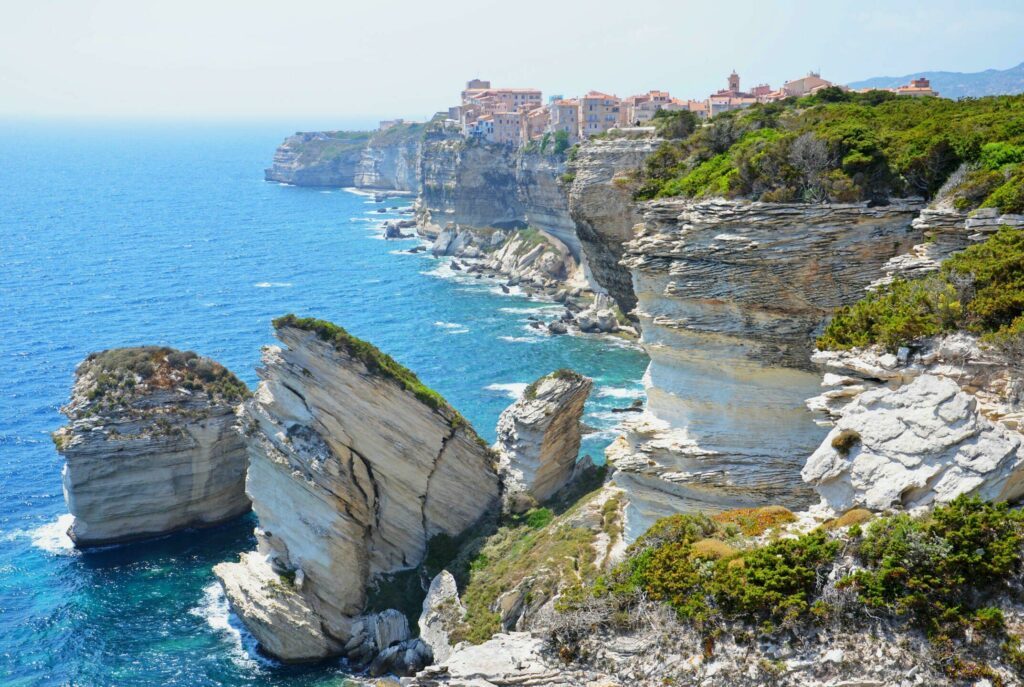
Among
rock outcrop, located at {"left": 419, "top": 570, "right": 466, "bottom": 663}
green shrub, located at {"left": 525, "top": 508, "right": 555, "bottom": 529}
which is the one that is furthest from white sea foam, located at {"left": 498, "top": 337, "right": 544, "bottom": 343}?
rock outcrop, located at {"left": 419, "top": 570, "right": 466, "bottom": 663}

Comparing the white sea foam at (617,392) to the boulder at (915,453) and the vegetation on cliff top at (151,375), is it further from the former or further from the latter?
the boulder at (915,453)

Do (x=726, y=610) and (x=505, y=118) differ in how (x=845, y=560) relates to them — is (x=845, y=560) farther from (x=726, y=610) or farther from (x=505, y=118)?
(x=505, y=118)

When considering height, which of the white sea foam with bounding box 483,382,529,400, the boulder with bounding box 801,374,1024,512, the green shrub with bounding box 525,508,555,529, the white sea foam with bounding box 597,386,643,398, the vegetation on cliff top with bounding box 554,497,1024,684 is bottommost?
the white sea foam with bounding box 597,386,643,398

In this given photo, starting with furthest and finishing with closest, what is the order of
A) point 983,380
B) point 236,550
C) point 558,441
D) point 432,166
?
point 432,166
point 236,550
point 558,441
point 983,380

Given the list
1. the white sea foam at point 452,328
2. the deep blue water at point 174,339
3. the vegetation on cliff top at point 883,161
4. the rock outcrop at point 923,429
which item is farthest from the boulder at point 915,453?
the white sea foam at point 452,328

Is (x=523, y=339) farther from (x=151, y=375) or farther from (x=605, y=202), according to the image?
(x=151, y=375)

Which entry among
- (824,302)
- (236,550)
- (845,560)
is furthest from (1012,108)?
(236,550)

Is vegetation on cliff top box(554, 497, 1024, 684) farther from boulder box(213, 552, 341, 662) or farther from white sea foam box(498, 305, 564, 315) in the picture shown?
white sea foam box(498, 305, 564, 315)
